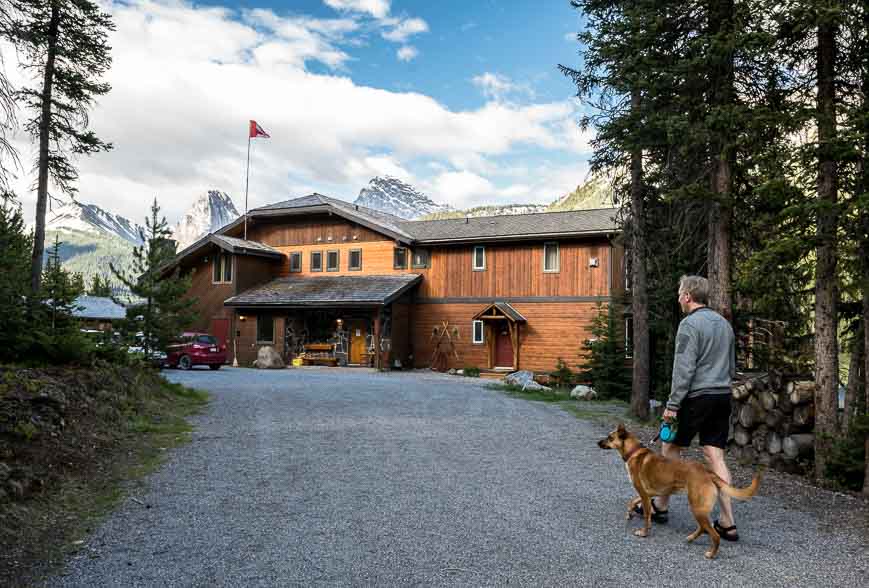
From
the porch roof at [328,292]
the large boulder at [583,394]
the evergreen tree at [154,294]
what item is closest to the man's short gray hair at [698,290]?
the large boulder at [583,394]

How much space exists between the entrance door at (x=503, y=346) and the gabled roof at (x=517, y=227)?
12.6 ft

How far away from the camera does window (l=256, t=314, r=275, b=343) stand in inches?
1158

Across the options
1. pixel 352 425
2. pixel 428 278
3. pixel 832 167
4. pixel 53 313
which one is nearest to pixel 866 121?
pixel 832 167

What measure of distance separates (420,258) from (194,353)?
1037 centimetres

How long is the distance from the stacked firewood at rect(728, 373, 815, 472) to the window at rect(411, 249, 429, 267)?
20.5 m

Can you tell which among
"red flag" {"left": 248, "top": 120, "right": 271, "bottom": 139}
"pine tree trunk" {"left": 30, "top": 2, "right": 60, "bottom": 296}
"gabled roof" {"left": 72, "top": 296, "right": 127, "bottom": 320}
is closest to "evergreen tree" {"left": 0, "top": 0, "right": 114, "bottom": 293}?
"pine tree trunk" {"left": 30, "top": 2, "right": 60, "bottom": 296}

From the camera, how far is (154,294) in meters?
17.3

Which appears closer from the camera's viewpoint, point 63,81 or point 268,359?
point 63,81

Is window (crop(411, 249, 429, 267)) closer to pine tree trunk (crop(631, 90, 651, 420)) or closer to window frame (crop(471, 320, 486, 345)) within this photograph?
window frame (crop(471, 320, 486, 345))

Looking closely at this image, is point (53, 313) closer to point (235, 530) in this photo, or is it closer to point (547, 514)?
point (235, 530)

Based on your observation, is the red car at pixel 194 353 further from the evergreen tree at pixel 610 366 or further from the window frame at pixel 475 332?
the evergreen tree at pixel 610 366

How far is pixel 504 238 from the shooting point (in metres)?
26.2

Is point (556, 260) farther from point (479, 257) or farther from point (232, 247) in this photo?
point (232, 247)

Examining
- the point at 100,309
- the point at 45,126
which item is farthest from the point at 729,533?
the point at 100,309
